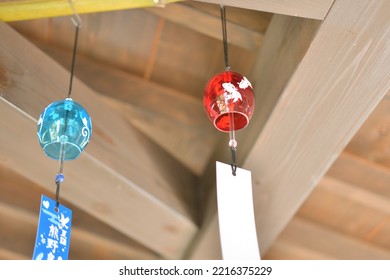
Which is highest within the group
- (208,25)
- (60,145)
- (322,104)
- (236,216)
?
(208,25)

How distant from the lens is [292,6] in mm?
1501

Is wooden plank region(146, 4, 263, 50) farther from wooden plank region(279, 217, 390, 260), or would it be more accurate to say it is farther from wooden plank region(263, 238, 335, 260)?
wooden plank region(263, 238, 335, 260)

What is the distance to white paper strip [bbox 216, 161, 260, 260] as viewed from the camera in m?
1.24

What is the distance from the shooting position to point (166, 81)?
7.65ft

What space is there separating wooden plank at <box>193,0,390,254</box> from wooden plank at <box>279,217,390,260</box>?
0.56 meters

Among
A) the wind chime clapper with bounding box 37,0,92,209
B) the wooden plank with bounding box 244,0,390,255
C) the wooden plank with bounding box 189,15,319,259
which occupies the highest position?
the wooden plank with bounding box 189,15,319,259

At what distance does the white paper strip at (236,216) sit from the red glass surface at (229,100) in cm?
18

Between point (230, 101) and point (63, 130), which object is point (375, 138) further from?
point (63, 130)

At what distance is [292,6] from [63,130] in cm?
66

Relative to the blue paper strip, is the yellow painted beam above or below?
above

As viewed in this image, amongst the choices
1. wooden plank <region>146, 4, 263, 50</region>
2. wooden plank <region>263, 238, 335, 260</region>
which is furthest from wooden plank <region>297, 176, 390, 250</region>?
wooden plank <region>146, 4, 263, 50</region>

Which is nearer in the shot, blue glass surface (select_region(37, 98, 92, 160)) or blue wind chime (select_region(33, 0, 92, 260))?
blue wind chime (select_region(33, 0, 92, 260))

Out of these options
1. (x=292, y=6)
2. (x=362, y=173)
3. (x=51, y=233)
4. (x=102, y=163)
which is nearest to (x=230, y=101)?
(x=292, y=6)

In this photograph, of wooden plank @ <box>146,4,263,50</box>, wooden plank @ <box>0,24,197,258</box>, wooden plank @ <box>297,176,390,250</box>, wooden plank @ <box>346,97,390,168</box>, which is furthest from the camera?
wooden plank @ <box>297,176,390,250</box>
